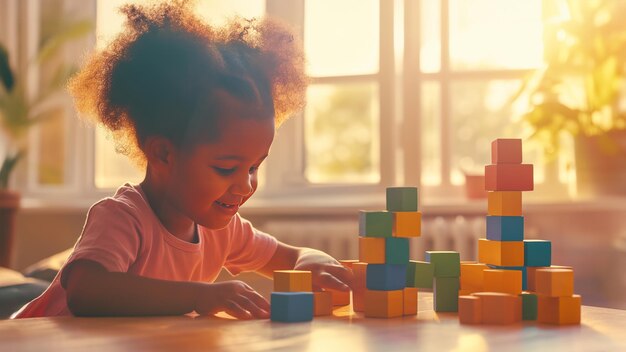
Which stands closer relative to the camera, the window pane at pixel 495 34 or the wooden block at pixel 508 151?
the wooden block at pixel 508 151

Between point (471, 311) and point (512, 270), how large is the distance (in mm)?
89

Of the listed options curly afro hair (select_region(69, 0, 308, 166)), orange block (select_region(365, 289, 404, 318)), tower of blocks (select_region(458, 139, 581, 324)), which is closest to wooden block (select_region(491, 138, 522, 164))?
tower of blocks (select_region(458, 139, 581, 324))

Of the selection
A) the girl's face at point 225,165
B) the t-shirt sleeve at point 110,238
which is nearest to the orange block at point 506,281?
the girl's face at point 225,165

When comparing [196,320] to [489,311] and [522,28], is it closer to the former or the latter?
[489,311]

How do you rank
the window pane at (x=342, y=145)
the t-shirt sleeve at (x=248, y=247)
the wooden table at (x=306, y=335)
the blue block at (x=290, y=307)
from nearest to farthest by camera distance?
the wooden table at (x=306, y=335) → the blue block at (x=290, y=307) → the t-shirt sleeve at (x=248, y=247) → the window pane at (x=342, y=145)

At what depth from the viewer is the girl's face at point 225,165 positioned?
1.16m

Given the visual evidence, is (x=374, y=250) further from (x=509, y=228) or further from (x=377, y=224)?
(x=509, y=228)

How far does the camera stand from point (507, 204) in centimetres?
107

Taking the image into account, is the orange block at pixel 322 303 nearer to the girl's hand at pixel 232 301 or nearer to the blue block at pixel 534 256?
the girl's hand at pixel 232 301

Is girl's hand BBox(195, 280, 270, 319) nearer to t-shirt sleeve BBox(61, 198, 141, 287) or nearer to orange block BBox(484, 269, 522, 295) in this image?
t-shirt sleeve BBox(61, 198, 141, 287)

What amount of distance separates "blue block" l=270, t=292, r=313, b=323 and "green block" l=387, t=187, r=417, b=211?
0.55 feet

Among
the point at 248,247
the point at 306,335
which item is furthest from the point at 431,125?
the point at 306,335

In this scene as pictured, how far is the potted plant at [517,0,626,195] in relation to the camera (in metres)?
2.80

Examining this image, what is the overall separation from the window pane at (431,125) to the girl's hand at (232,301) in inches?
81.4
